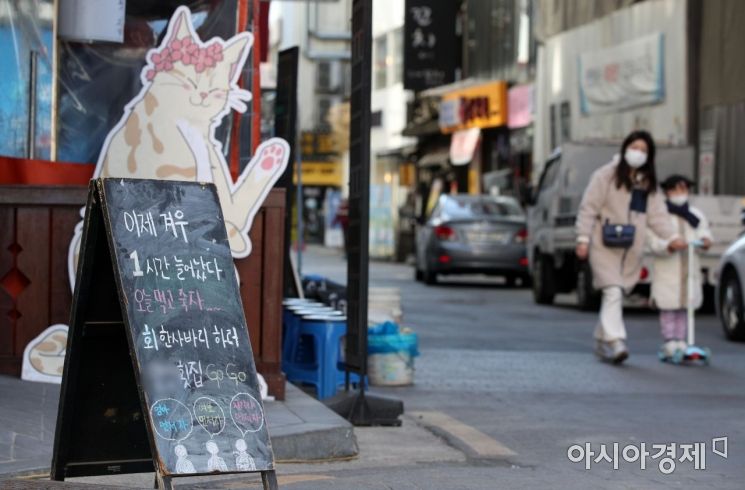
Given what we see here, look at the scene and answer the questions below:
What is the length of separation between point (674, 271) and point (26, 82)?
6.16 metres

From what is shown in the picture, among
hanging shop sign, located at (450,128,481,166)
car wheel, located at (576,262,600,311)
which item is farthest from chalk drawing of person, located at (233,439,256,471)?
hanging shop sign, located at (450,128,481,166)

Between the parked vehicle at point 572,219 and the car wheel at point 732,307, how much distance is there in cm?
314

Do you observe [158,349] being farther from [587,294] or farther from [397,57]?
[397,57]

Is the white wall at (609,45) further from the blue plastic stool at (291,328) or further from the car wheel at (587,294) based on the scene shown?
the blue plastic stool at (291,328)

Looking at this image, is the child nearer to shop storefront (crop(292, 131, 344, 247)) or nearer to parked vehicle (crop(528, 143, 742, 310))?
parked vehicle (crop(528, 143, 742, 310))

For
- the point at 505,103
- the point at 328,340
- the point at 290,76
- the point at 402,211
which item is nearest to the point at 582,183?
the point at 290,76

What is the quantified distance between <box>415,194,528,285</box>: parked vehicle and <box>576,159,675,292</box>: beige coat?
46.7 ft

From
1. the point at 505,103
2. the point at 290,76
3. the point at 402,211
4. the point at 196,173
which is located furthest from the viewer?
the point at 402,211

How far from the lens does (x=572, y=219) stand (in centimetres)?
2216

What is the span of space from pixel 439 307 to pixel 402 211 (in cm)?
2641

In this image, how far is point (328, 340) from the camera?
10992 millimetres

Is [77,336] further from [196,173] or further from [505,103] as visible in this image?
[505,103]

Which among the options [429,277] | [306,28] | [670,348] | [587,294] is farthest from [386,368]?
[306,28]

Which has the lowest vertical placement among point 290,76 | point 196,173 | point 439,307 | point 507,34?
point 439,307
